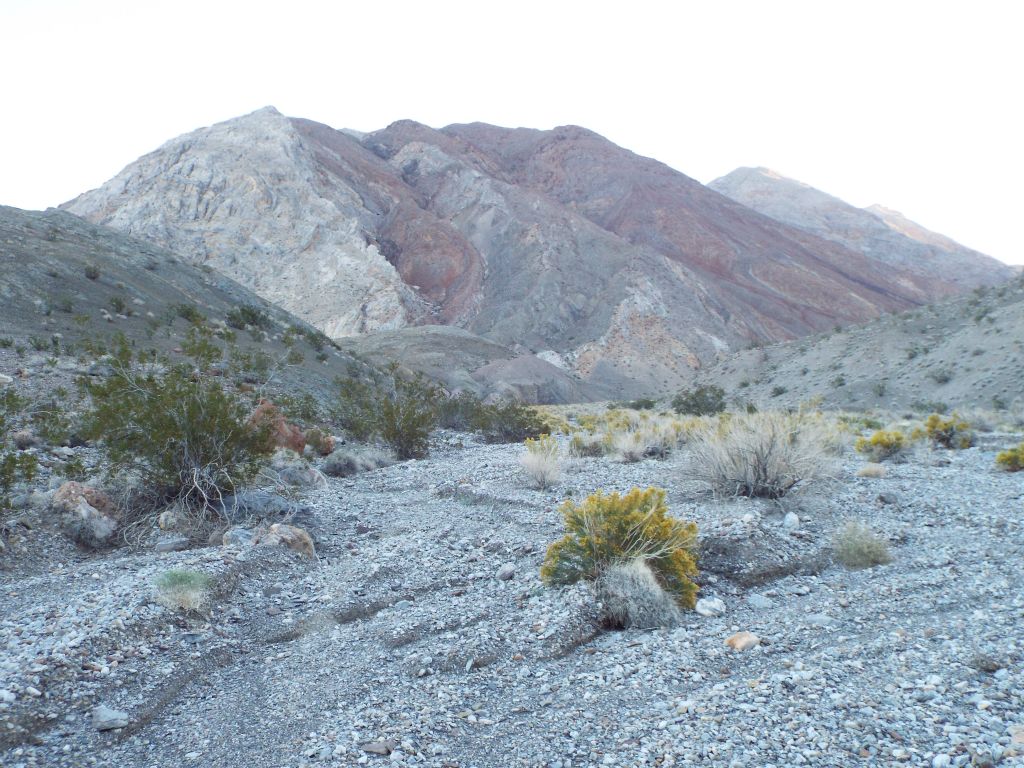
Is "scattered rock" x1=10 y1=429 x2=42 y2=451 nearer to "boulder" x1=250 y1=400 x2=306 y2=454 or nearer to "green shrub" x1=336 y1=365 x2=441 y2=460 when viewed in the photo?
"boulder" x1=250 y1=400 x2=306 y2=454

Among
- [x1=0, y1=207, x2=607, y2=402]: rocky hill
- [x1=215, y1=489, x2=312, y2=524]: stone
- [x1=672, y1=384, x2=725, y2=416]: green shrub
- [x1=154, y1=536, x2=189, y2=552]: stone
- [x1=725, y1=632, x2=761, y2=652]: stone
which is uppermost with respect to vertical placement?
[x1=0, y1=207, x2=607, y2=402]: rocky hill

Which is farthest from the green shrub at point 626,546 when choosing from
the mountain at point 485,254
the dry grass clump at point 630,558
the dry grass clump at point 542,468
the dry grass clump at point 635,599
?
the mountain at point 485,254


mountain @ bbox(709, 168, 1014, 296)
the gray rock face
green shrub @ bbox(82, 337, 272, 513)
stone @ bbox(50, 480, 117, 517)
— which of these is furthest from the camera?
mountain @ bbox(709, 168, 1014, 296)

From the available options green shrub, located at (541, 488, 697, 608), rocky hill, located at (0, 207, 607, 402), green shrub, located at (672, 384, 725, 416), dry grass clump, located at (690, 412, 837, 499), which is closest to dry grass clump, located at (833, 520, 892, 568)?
green shrub, located at (541, 488, 697, 608)

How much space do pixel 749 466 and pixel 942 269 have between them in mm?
101824

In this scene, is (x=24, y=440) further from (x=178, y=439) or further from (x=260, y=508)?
(x=260, y=508)

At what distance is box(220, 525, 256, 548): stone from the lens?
6.77m

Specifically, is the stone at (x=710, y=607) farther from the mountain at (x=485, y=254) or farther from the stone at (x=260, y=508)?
the mountain at (x=485, y=254)

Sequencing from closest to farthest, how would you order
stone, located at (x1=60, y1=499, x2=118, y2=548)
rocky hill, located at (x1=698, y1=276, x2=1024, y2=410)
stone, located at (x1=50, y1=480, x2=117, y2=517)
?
stone, located at (x1=60, y1=499, x2=118, y2=548) < stone, located at (x1=50, y1=480, x2=117, y2=517) < rocky hill, located at (x1=698, y1=276, x2=1024, y2=410)

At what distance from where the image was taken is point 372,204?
7306cm

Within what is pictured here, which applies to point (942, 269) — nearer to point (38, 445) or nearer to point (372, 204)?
point (372, 204)

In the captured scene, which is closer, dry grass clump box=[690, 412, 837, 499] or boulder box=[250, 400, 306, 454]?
dry grass clump box=[690, 412, 837, 499]

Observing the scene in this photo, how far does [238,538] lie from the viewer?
6895 mm

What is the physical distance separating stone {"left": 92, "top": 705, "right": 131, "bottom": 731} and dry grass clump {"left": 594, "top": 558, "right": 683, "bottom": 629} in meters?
3.18
